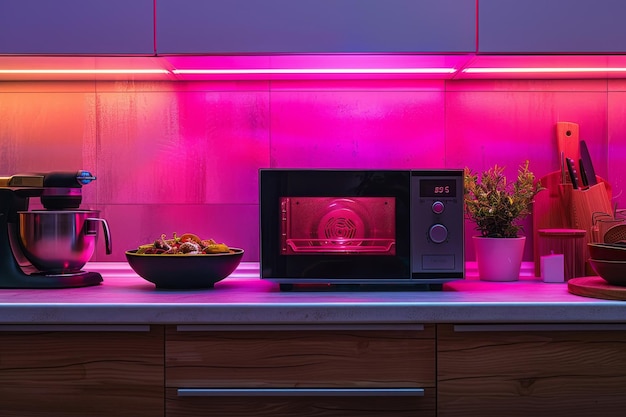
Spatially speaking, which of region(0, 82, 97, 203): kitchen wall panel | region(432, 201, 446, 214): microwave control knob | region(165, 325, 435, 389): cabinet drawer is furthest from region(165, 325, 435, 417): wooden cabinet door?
region(0, 82, 97, 203): kitchen wall panel

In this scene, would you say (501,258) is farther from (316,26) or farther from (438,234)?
(316,26)

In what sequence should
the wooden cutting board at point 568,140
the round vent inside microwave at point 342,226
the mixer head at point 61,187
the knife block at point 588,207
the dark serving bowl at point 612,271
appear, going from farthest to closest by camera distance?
the wooden cutting board at point 568,140, the knife block at point 588,207, the mixer head at point 61,187, the round vent inside microwave at point 342,226, the dark serving bowl at point 612,271

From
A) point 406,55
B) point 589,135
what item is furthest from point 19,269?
point 589,135

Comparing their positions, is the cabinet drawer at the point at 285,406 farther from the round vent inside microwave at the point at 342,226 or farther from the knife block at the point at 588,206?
the knife block at the point at 588,206

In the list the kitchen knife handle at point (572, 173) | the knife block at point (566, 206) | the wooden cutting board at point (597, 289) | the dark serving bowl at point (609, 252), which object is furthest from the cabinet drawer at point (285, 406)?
the kitchen knife handle at point (572, 173)

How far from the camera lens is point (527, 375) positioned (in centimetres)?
119

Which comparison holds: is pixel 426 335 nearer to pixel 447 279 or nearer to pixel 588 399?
pixel 447 279

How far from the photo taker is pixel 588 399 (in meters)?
1.20

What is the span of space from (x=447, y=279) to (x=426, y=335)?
0.67 ft

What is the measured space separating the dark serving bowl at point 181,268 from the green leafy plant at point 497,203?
66cm

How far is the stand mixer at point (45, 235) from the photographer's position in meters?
1.43

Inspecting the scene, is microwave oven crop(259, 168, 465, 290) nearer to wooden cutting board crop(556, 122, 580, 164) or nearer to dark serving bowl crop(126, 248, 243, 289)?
dark serving bowl crop(126, 248, 243, 289)

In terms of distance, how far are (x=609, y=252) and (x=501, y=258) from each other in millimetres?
272

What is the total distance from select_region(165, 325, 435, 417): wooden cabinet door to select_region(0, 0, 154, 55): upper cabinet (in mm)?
719
